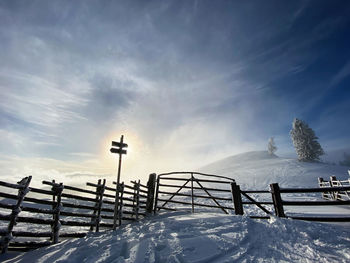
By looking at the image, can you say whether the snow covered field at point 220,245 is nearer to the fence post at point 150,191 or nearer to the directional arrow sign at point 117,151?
the directional arrow sign at point 117,151

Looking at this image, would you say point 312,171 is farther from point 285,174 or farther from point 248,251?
point 248,251

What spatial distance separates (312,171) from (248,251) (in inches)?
1346

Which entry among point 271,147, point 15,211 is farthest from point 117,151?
point 271,147

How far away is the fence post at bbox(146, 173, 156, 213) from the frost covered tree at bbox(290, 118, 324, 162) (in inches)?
1604

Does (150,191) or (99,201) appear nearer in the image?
(99,201)

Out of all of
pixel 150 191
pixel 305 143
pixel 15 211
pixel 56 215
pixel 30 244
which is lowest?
pixel 30 244

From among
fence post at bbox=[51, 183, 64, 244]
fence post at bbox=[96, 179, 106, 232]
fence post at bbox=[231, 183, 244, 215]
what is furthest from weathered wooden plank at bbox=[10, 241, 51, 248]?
fence post at bbox=[231, 183, 244, 215]

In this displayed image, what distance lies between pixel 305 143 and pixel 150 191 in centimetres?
4183

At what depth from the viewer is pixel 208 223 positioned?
500cm

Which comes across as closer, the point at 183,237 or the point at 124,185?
the point at 183,237

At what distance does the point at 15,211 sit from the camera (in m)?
4.29

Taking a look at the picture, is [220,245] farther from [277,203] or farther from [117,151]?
[117,151]

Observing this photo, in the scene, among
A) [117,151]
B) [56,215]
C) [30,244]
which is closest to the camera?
[30,244]

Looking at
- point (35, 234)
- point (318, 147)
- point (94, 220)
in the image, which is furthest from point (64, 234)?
point (318, 147)
